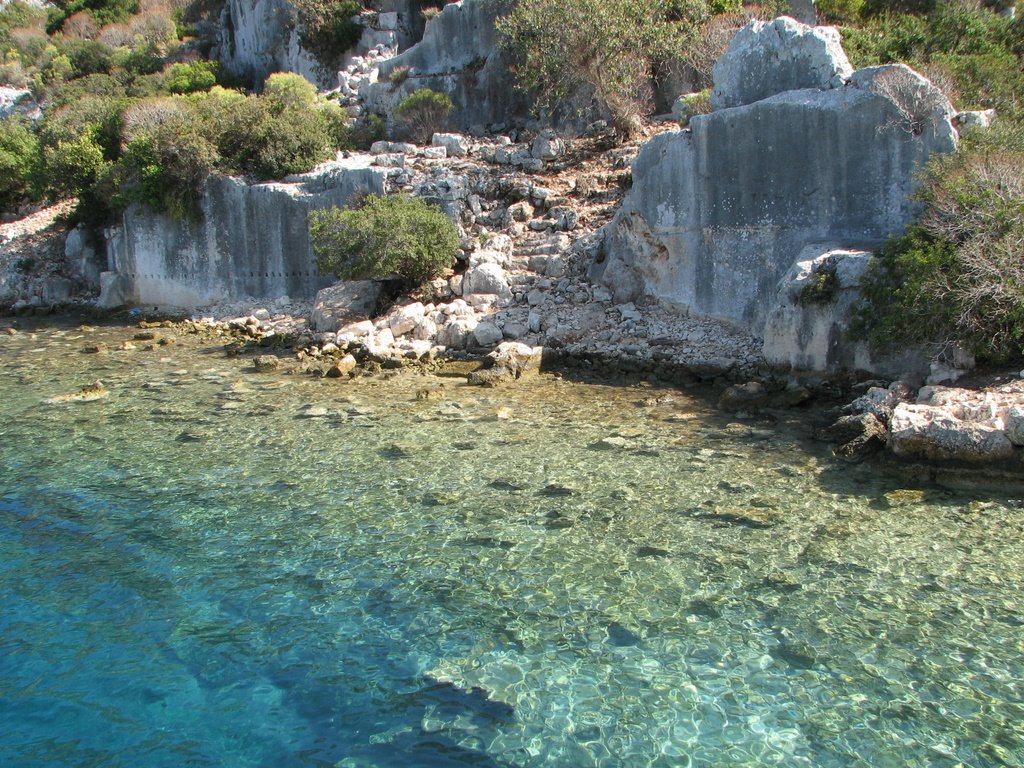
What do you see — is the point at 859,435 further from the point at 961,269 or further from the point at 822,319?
the point at 822,319

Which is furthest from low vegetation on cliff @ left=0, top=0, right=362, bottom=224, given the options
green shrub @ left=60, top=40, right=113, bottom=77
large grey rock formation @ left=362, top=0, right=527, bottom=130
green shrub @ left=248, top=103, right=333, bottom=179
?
green shrub @ left=60, top=40, right=113, bottom=77

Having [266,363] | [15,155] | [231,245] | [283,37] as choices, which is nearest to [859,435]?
[266,363]

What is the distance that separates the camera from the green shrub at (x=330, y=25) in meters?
27.4

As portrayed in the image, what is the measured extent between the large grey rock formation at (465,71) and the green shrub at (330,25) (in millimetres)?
4311

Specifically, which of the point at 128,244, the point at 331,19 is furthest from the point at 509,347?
the point at 331,19

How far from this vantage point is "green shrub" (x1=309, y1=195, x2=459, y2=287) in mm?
15820

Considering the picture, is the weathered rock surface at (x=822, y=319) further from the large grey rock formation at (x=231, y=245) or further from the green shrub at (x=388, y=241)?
the large grey rock formation at (x=231, y=245)

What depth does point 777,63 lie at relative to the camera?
1317cm

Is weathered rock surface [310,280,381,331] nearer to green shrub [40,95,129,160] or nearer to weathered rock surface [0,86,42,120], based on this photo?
green shrub [40,95,129,160]

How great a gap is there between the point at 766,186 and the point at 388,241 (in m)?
6.92

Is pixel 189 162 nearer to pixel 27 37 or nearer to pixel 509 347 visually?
pixel 509 347

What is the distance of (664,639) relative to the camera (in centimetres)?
580

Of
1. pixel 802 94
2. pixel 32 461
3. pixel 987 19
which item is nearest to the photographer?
pixel 32 461

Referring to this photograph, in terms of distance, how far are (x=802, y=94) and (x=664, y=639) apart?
9.88m
